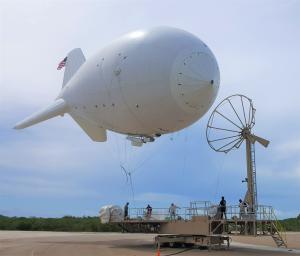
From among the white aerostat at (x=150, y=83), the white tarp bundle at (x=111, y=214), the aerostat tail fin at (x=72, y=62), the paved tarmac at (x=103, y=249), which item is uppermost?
the aerostat tail fin at (x=72, y=62)

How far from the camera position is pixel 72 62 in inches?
1304

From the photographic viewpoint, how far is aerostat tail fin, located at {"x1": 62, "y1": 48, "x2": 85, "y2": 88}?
32716mm

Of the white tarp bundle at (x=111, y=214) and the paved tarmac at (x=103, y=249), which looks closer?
the paved tarmac at (x=103, y=249)

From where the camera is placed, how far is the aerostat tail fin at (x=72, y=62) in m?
32.7

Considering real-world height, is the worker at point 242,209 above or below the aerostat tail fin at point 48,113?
below

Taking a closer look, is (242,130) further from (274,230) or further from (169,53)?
(169,53)

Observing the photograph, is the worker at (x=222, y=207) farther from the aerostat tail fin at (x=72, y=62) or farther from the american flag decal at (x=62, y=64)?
the american flag decal at (x=62, y=64)

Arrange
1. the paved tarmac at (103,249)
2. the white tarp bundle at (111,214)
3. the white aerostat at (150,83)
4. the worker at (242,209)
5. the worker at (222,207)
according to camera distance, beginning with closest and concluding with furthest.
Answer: the white aerostat at (150,83), the paved tarmac at (103,249), the worker at (242,209), the worker at (222,207), the white tarp bundle at (111,214)

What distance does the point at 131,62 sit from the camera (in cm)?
2409

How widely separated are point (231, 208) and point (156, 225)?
5.41 metres

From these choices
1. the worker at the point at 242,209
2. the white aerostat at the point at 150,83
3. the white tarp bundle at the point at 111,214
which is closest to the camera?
the white aerostat at the point at 150,83

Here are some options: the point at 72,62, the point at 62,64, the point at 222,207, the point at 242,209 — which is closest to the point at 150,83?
the point at 222,207

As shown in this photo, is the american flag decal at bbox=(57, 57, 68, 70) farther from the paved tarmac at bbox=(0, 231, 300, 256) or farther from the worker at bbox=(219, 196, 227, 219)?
the worker at bbox=(219, 196, 227, 219)

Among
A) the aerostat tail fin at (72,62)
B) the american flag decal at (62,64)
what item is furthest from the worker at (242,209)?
the american flag decal at (62,64)
